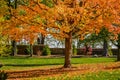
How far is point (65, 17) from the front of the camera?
20516 millimetres

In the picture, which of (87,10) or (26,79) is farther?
(87,10)

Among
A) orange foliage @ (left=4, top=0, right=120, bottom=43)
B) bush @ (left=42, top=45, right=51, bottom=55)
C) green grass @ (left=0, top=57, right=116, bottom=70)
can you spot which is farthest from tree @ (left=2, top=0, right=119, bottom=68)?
bush @ (left=42, top=45, right=51, bottom=55)

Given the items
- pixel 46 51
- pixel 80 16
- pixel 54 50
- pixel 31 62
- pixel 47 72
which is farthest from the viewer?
pixel 54 50

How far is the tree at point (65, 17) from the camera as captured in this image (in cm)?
2031

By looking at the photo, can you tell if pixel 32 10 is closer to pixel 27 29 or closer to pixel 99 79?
pixel 27 29

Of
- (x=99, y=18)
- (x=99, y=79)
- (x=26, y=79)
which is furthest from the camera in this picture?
(x=99, y=18)

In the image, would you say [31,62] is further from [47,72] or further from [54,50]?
[54,50]

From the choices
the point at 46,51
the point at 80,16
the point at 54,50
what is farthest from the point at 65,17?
the point at 54,50

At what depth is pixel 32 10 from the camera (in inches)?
829

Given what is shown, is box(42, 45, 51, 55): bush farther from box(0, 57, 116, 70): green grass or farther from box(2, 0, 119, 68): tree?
box(2, 0, 119, 68): tree

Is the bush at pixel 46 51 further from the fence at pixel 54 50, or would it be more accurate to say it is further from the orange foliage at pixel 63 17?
the orange foliage at pixel 63 17

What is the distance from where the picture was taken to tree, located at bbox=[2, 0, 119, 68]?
20312 mm

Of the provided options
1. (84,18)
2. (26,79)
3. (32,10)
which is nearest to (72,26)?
(84,18)

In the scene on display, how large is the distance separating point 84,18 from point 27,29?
11.5 ft
